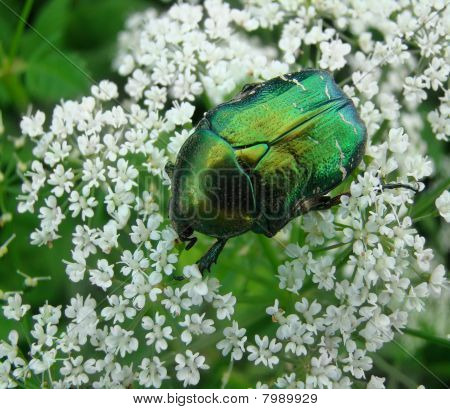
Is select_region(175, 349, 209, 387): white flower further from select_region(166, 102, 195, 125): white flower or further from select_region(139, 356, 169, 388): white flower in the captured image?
select_region(166, 102, 195, 125): white flower

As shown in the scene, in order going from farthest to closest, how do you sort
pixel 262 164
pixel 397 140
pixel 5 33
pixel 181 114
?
pixel 5 33 < pixel 181 114 < pixel 397 140 < pixel 262 164

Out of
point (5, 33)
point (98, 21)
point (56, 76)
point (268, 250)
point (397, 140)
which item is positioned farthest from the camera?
Result: point (98, 21)

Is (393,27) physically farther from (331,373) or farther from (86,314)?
(86,314)

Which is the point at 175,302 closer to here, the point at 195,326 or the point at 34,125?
the point at 195,326

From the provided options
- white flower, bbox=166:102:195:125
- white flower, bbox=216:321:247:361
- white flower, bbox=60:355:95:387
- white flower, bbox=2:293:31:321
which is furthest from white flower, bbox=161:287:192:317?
white flower, bbox=166:102:195:125

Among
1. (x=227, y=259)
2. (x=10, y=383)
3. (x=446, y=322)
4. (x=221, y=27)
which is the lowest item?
(x=446, y=322)

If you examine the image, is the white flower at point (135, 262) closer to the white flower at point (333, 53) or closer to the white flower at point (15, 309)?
the white flower at point (15, 309)

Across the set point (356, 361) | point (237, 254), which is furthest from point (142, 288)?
point (356, 361)
